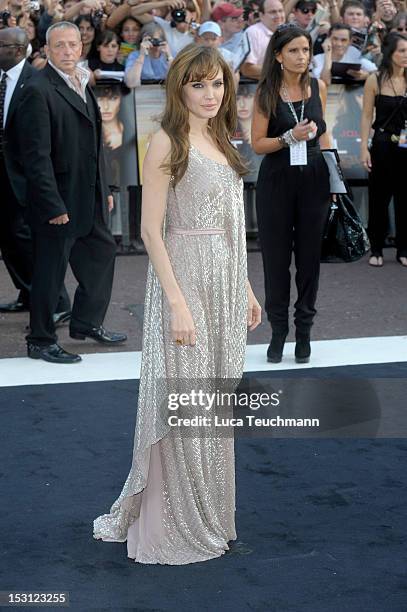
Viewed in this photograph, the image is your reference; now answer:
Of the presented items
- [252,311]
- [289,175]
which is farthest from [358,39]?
[252,311]

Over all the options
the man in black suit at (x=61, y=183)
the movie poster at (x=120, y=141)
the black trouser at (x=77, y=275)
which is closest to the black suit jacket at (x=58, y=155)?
the man in black suit at (x=61, y=183)

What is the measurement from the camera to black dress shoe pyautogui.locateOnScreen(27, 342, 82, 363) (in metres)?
7.73

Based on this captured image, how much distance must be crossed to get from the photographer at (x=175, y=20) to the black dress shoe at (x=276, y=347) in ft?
17.0

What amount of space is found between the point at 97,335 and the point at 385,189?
4.00m

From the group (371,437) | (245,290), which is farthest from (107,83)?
(245,290)

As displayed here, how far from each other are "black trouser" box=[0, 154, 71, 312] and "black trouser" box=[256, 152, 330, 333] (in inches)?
88.8

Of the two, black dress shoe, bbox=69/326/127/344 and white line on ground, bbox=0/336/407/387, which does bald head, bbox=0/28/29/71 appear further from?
white line on ground, bbox=0/336/407/387

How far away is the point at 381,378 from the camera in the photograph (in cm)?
737

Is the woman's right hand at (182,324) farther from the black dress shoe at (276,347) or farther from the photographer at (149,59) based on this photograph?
the photographer at (149,59)

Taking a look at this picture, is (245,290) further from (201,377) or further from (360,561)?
(360,561)

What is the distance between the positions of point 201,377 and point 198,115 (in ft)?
3.20

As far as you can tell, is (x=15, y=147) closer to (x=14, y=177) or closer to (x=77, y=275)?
(x=14, y=177)

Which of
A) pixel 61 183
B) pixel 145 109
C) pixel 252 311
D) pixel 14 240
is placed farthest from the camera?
pixel 145 109

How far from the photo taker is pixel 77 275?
8.15 meters
